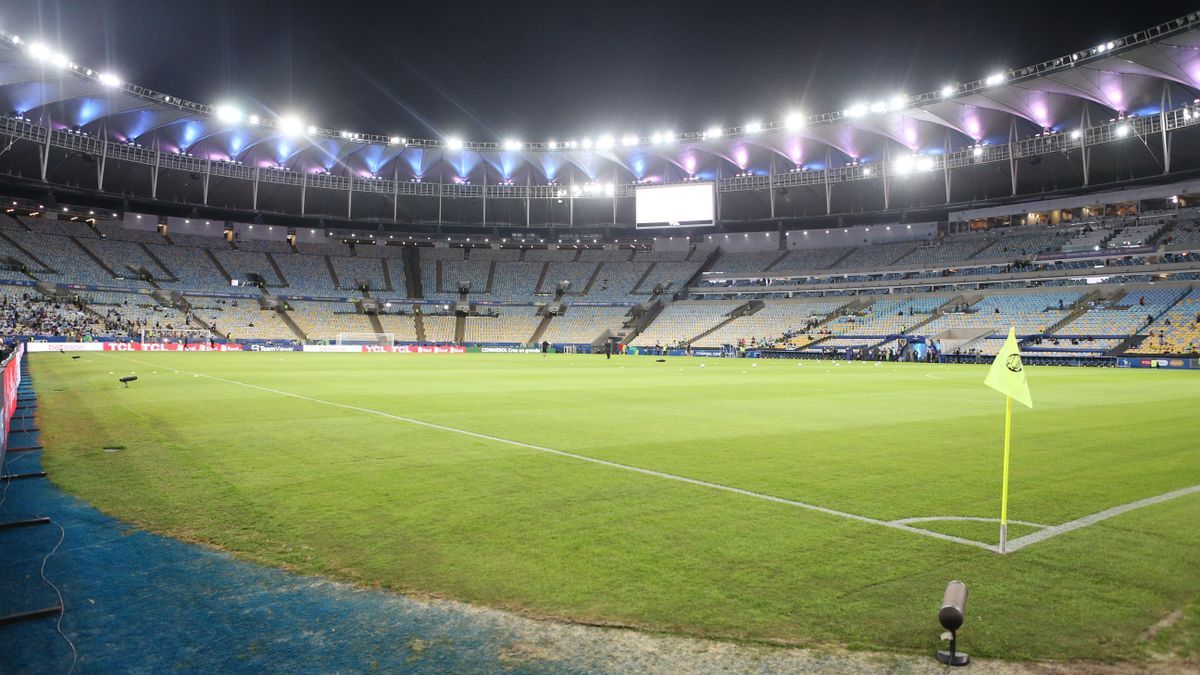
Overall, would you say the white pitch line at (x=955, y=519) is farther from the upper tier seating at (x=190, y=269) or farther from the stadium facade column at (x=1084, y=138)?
the upper tier seating at (x=190, y=269)

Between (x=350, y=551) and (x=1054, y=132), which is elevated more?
(x=1054, y=132)

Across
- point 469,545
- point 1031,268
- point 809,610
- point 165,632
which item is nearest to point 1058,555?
point 809,610

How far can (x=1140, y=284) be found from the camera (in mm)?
55156

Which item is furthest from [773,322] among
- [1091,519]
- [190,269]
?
[1091,519]

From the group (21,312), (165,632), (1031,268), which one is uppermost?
(1031,268)

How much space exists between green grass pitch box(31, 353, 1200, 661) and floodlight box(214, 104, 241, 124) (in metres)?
56.6

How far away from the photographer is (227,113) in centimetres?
6141

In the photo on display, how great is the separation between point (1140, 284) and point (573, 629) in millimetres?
68447

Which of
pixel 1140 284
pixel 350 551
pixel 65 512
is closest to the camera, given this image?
pixel 350 551

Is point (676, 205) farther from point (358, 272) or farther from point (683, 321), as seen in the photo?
point (358, 272)

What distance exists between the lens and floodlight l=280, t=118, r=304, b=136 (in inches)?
2530

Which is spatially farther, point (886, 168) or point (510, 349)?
point (510, 349)

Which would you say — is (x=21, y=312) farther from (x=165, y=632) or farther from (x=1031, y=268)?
(x=1031, y=268)

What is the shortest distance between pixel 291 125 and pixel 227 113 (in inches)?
220
